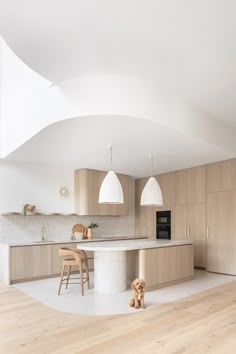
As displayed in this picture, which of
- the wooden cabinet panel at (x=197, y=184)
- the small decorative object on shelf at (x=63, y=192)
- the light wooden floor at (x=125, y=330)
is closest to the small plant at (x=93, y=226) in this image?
the small decorative object on shelf at (x=63, y=192)

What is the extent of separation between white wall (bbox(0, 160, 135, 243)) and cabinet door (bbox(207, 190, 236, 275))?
118 inches

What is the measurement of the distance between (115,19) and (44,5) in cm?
61

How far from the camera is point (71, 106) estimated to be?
3725 millimetres

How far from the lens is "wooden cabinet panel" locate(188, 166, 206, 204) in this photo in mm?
6609

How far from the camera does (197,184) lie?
6734mm

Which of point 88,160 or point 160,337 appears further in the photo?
point 88,160

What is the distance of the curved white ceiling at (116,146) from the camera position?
402 cm

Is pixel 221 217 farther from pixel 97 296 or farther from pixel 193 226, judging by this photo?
pixel 97 296

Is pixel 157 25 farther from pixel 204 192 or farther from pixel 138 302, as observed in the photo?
pixel 204 192

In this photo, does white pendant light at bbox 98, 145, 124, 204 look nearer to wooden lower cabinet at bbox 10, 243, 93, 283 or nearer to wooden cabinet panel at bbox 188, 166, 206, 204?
wooden lower cabinet at bbox 10, 243, 93, 283

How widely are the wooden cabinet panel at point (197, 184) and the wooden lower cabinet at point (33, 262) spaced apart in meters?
3.20

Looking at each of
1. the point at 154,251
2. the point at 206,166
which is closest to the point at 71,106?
the point at 154,251

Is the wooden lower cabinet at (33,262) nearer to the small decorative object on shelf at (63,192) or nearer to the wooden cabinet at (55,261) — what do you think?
the wooden cabinet at (55,261)

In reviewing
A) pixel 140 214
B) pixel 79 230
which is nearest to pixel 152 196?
pixel 79 230
